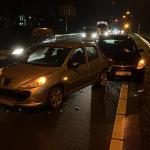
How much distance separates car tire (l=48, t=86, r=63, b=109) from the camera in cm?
753

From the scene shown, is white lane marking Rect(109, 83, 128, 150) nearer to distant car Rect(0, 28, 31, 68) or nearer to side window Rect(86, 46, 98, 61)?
side window Rect(86, 46, 98, 61)

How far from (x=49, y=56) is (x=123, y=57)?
386 cm

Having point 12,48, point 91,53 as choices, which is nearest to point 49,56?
point 91,53

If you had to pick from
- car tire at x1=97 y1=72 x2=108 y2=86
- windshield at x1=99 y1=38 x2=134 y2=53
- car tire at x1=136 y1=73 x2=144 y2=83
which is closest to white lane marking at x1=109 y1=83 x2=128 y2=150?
car tire at x1=97 y1=72 x2=108 y2=86

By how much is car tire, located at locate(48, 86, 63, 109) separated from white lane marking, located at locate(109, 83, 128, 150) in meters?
1.44

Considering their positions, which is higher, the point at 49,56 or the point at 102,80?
the point at 49,56

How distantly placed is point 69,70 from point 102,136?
2571 mm

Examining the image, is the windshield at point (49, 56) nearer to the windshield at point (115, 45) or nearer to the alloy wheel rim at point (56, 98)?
the alloy wheel rim at point (56, 98)

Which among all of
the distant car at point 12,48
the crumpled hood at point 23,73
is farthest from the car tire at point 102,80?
the distant car at point 12,48

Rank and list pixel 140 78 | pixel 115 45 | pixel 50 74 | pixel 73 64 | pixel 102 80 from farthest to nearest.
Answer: pixel 115 45 < pixel 140 78 < pixel 102 80 < pixel 73 64 < pixel 50 74

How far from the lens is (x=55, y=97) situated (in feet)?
25.3

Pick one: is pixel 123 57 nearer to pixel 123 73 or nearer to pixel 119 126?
pixel 123 73

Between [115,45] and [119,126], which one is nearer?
[119,126]

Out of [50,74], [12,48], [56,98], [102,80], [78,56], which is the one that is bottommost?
[12,48]
